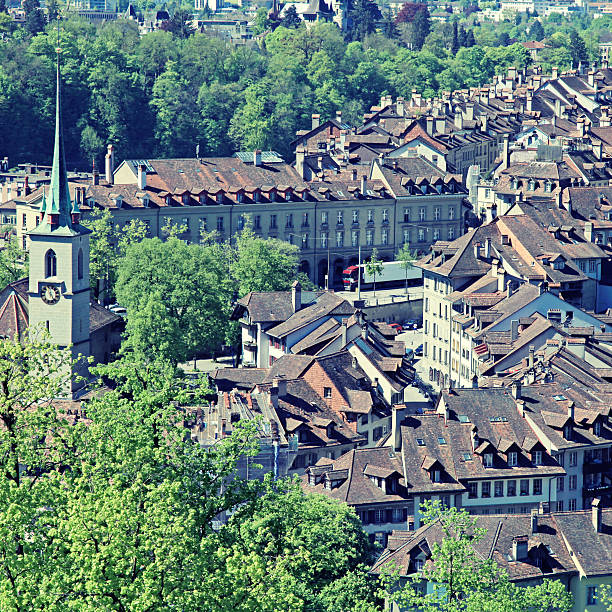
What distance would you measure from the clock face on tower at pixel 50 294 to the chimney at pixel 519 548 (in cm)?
3428

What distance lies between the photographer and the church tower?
9219 cm

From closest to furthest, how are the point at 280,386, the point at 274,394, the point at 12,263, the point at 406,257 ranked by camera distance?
the point at 274,394
the point at 280,386
the point at 12,263
the point at 406,257

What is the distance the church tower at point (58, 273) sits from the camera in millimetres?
92188

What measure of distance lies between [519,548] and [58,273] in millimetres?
35198

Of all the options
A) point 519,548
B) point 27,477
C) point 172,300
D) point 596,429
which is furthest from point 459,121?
point 27,477

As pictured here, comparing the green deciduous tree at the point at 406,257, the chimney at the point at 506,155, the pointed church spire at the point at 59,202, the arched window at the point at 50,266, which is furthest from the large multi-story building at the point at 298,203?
the arched window at the point at 50,266

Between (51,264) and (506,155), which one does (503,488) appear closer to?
(51,264)

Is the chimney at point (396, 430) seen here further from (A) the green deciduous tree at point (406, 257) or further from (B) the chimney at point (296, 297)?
(A) the green deciduous tree at point (406, 257)

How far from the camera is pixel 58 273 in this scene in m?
92.5

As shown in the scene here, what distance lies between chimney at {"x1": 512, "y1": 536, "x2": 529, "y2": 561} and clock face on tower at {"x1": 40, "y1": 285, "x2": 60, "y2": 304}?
112 ft

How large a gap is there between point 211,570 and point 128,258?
69.6 meters

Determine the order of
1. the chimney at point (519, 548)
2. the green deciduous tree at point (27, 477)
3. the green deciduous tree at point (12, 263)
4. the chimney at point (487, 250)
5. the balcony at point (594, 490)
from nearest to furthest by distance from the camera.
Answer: the green deciduous tree at point (27, 477)
the chimney at point (519, 548)
the balcony at point (594, 490)
the green deciduous tree at point (12, 263)
the chimney at point (487, 250)

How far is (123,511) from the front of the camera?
42094mm

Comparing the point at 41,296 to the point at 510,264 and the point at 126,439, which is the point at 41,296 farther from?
the point at 126,439
